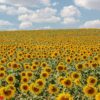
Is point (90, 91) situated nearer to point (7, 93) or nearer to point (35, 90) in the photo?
point (35, 90)

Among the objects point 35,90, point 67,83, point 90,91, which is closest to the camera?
point 90,91

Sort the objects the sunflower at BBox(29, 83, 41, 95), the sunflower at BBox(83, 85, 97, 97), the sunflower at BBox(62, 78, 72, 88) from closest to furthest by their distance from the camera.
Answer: the sunflower at BBox(83, 85, 97, 97) < the sunflower at BBox(29, 83, 41, 95) < the sunflower at BBox(62, 78, 72, 88)

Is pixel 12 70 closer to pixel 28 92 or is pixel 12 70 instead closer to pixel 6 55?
pixel 28 92

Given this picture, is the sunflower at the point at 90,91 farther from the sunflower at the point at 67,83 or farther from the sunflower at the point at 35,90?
the sunflower at the point at 35,90

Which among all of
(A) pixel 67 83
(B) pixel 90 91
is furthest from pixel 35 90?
(B) pixel 90 91

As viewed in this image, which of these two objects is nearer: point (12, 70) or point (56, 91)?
point (56, 91)

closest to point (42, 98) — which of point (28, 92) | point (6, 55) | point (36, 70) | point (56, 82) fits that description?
point (28, 92)

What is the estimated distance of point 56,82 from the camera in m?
9.20

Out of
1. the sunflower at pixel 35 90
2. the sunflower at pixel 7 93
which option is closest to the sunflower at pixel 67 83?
the sunflower at pixel 35 90

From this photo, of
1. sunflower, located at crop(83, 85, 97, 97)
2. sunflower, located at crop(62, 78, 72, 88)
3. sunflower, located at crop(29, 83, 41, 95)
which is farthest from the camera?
sunflower, located at crop(62, 78, 72, 88)

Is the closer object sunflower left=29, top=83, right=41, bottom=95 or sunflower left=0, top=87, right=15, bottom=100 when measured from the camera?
sunflower left=0, top=87, right=15, bottom=100

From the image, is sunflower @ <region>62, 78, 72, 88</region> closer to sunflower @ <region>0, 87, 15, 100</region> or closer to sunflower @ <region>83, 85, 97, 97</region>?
sunflower @ <region>83, 85, 97, 97</region>

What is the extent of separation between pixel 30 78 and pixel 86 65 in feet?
7.50

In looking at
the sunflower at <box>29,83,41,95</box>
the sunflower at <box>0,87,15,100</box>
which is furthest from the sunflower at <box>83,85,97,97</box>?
the sunflower at <box>0,87,15,100</box>
